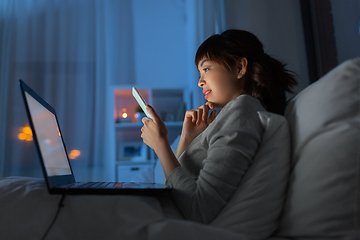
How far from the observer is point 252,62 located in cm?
99

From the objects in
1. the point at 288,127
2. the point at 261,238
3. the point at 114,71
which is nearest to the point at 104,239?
the point at 261,238

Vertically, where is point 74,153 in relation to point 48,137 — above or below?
below

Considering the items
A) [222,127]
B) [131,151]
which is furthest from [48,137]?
[131,151]

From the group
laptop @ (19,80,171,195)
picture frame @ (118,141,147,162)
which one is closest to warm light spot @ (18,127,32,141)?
picture frame @ (118,141,147,162)

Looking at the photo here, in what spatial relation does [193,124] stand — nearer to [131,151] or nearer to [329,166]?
[329,166]

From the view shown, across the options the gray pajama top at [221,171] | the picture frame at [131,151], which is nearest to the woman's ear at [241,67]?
the gray pajama top at [221,171]

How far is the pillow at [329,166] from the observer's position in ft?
1.53

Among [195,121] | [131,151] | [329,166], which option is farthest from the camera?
[131,151]

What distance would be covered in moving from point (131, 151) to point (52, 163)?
1.99m

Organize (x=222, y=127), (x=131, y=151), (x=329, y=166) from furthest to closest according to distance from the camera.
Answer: (x=131, y=151) < (x=222, y=127) < (x=329, y=166)

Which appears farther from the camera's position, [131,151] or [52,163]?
[131,151]

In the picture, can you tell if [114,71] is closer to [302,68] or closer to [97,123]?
[97,123]

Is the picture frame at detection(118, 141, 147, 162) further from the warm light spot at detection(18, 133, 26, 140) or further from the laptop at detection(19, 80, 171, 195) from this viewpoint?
A: the laptop at detection(19, 80, 171, 195)

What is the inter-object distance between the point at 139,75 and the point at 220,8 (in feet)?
4.08
